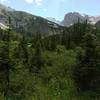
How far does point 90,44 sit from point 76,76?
3.85 metres

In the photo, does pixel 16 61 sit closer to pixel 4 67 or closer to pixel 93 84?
pixel 4 67

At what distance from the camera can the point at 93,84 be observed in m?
28.4

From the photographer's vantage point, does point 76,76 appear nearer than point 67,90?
No

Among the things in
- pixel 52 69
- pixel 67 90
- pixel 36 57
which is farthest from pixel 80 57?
pixel 36 57

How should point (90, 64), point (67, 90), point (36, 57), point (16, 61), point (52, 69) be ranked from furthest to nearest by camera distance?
point (36, 57) → point (52, 69) → point (90, 64) → point (67, 90) → point (16, 61)

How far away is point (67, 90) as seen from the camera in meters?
25.2

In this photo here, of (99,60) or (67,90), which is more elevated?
(99,60)

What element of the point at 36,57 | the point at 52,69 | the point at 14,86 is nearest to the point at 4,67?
the point at 14,86

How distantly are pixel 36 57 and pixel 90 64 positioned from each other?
17.7 m

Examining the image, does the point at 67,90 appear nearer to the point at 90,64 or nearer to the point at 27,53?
the point at 90,64

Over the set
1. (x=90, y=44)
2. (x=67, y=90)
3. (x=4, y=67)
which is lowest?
(x=67, y=90)

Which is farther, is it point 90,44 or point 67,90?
point 90,44

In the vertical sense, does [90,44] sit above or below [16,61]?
above

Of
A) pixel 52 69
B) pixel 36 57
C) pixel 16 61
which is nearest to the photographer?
pixel 16 61
